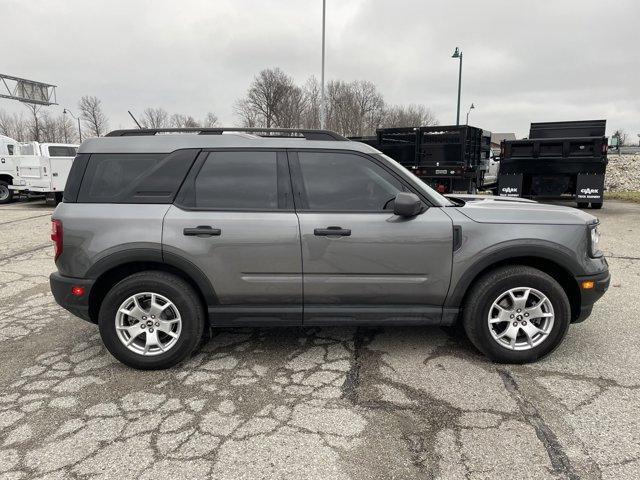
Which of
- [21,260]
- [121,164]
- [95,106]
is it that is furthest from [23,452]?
[95,106]

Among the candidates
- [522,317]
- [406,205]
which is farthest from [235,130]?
[522,317]

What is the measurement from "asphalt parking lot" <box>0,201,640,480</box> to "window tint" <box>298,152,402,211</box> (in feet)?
4.23

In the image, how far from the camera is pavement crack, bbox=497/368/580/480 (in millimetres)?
2346

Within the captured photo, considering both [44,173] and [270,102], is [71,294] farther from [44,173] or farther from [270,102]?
[270,102]

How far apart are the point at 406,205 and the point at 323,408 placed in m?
1.55

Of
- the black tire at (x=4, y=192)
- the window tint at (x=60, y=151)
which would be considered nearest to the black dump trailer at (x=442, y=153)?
the window tint at (x=60, y=151)

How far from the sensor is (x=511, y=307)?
3.46 metres

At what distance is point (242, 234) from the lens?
3.31 meters

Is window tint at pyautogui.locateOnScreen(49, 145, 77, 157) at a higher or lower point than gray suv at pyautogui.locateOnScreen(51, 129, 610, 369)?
higher

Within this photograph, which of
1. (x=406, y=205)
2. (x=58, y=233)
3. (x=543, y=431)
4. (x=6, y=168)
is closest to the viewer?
(x=543, y=431)

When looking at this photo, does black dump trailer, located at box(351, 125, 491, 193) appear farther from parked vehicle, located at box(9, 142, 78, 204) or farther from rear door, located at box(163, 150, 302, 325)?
parked vehicle, located at box(9, 142, 78, 204)

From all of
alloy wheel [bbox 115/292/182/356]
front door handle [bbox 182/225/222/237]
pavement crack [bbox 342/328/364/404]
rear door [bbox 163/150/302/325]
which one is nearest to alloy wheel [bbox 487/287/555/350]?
pavement crack [bbox 342/328/364/404]

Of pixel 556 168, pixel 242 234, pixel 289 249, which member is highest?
pixel 556 168

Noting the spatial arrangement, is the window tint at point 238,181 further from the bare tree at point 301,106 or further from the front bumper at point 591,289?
the bare tree at point 301,106
